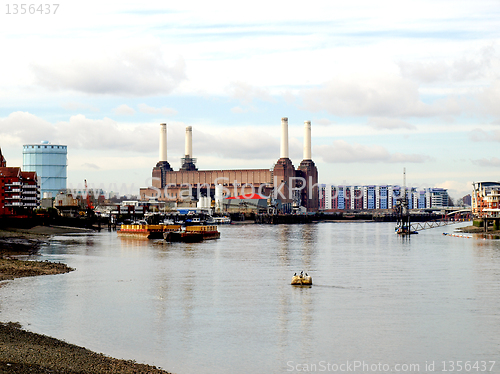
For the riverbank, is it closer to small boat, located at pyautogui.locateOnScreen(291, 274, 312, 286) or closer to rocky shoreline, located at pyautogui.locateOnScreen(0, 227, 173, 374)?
rocky shoreline, located at pyautogui.locateOnScreen(0, 227, 173, 374)

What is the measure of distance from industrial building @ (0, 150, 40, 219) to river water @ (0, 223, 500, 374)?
6737cm

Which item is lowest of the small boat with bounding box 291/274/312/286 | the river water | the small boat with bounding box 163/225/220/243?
the river water

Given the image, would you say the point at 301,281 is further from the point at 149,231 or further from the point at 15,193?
the point at 15,193

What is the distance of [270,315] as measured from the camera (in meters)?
31.2

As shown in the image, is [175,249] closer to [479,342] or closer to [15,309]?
[15,309]

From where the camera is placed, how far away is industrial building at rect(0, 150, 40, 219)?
376 feet

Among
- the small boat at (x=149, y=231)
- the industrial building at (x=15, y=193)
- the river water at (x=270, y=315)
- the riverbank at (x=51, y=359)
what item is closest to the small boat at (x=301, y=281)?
the river water at (x=270, y=315)

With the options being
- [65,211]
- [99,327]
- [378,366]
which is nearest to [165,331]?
[99,327]

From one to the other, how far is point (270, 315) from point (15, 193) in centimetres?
9663

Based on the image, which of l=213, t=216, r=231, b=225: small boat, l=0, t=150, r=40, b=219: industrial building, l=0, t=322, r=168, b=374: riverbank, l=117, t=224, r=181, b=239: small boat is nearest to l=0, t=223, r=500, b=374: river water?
l=0, t=322, r=168, b=374: riverbank

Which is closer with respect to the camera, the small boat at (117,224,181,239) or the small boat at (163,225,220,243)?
the small boat at (163,225,220,243)

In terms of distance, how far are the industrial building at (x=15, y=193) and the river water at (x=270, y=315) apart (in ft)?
221

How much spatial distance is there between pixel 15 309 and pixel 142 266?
24.2m

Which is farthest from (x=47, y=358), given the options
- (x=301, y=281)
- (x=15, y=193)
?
(x=15, y=193)
